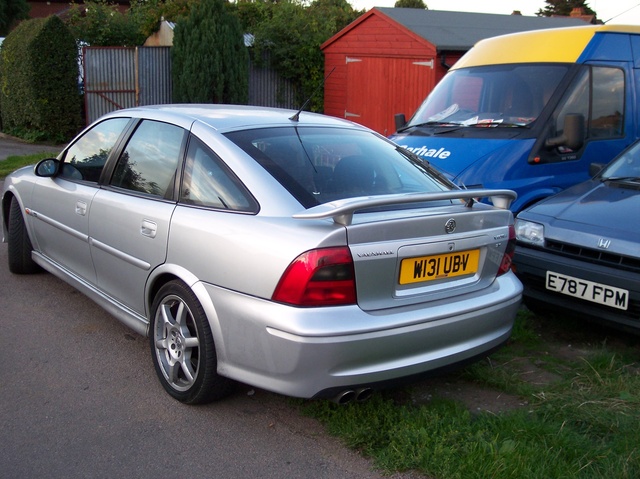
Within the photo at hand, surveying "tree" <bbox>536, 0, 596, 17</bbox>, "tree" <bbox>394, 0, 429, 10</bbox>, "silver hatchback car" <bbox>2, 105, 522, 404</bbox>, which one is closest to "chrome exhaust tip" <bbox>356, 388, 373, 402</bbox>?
"silver hatchback car" <bbox>2, 105, 522, 404</bbox>

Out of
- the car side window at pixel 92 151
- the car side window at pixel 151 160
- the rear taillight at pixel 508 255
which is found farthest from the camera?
the car side window at pixel 92 151

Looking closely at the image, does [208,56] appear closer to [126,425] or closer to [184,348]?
[184,348]

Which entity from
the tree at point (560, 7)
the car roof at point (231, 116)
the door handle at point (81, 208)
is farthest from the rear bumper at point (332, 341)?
the tree at point (560, 7)

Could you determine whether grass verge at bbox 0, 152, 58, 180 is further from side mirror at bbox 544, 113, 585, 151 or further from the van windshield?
side mirror at bbox 544, 113, 585, 151

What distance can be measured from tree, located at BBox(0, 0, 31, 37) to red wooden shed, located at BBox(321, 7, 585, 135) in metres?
26.6

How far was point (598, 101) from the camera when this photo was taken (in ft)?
22.7

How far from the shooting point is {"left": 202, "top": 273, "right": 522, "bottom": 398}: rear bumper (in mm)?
3184

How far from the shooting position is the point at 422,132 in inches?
282

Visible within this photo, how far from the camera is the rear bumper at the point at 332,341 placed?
3184 mm

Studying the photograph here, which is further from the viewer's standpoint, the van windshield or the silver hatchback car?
the van windshield

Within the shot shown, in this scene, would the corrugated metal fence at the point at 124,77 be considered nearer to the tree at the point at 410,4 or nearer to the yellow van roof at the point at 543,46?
the yellow van roof at the point at 543,46

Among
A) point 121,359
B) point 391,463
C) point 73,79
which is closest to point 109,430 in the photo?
point 121,359

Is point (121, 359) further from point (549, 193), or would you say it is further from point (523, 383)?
point (549, 193)

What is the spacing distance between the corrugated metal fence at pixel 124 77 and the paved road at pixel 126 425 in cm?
1399
